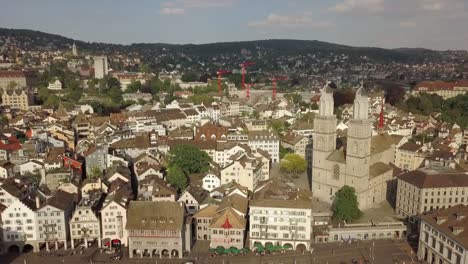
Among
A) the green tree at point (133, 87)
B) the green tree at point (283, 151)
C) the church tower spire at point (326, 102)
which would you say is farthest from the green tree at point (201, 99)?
the church tower spire at point (326, 102)

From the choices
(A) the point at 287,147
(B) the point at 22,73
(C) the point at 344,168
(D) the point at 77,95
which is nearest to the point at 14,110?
(D) the point at 77,95

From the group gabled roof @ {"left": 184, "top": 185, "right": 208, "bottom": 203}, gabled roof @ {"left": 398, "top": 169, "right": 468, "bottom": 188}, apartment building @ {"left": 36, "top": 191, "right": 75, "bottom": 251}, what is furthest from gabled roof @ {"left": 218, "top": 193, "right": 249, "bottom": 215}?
gabled roof @ {"left": 398, "top": 169, "right": 468, "bottom": 188}

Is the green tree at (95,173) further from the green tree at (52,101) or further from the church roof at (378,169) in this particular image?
the green tree at (52,101)

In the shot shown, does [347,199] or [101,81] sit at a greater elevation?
[101,81]

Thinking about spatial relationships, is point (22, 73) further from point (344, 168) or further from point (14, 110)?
point (344, 168)

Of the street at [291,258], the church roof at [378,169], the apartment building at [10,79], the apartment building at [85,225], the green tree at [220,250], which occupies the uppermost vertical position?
the apartment building at [10,79]

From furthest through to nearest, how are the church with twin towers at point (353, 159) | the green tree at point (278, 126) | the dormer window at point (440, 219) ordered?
1. the green tree at point (278, 126)
2. the church with twin towers at point (353, 159)
3. the dormer window at point (440, 219)
